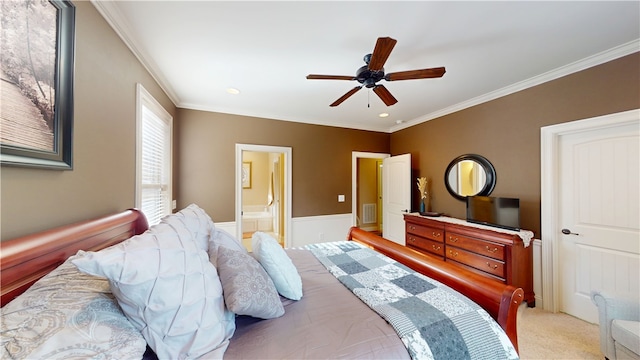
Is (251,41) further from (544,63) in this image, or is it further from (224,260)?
(544,63)

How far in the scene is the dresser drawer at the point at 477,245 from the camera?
2336mm

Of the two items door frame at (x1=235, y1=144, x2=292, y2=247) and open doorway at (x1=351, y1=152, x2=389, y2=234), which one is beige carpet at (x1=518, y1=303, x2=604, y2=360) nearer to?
door frame at (x1=235, y1=144, x2=292, y2=247)

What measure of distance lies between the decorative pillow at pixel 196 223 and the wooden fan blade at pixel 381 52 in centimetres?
164

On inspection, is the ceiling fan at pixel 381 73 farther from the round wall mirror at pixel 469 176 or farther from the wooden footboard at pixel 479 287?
the round wall mirror at pixel 469 176

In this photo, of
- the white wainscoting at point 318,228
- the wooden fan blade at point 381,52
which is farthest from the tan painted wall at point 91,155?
the white wainscoting at point 318,228

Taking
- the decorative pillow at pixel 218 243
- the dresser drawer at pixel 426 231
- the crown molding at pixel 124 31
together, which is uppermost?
the crown molding at pixel 124 31

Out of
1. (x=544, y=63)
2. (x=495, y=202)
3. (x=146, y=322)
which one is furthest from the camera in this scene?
(x=495, y=202)

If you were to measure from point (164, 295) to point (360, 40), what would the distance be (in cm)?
206

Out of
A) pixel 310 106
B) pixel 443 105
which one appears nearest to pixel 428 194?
pixel 443 105

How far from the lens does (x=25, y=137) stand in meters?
0.85

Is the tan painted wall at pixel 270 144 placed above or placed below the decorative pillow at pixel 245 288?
above

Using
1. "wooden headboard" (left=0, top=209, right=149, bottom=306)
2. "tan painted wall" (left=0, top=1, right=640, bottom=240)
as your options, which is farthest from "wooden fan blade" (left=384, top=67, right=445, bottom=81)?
"wooden headboard" (left=0, top=209, right=149, bottom=306)

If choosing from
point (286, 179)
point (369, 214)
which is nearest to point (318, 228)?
point (286, 179)

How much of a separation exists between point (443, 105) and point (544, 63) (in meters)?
1.19
